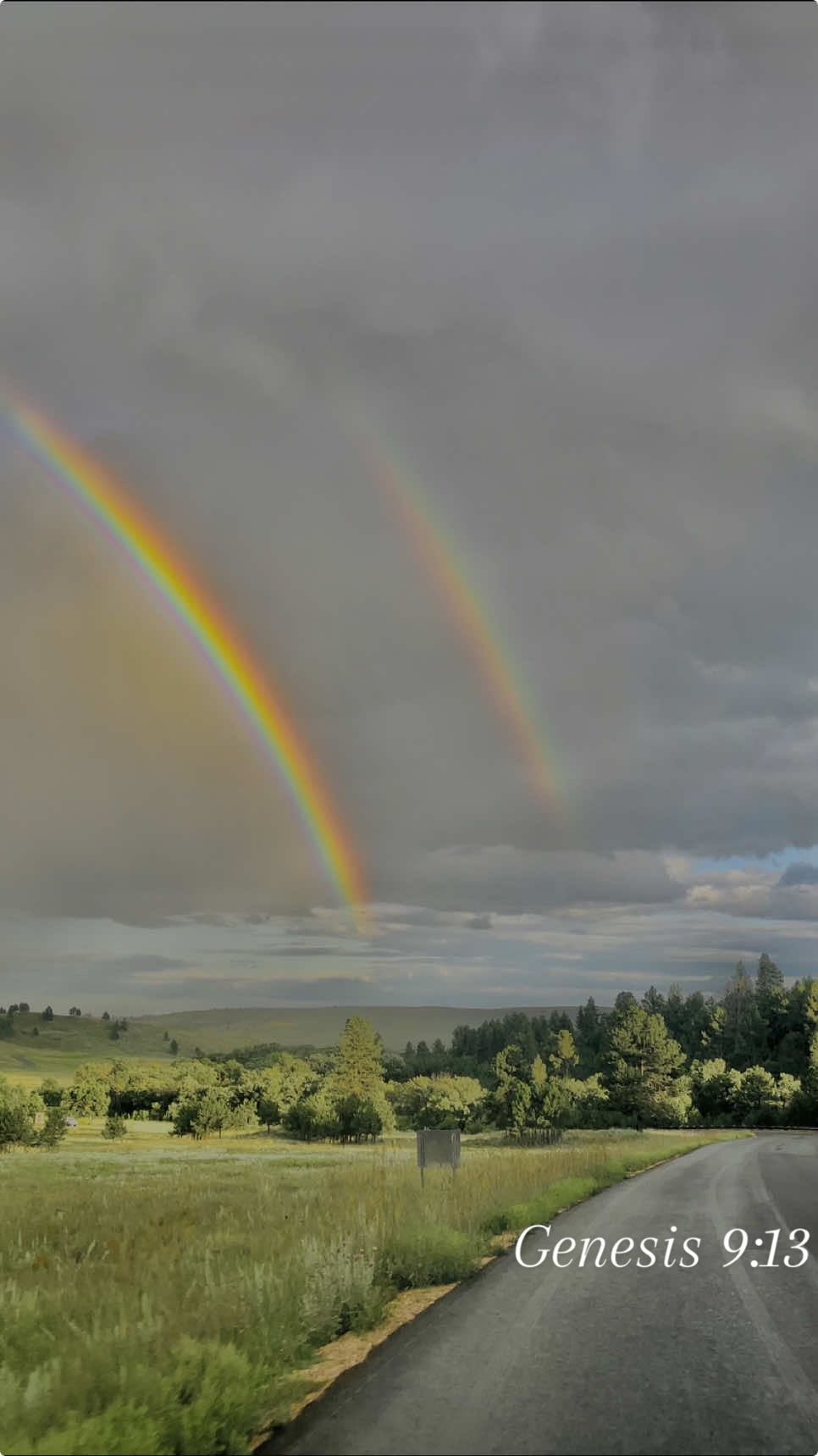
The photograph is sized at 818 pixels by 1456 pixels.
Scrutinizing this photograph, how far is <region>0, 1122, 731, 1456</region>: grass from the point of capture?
22.4 ft

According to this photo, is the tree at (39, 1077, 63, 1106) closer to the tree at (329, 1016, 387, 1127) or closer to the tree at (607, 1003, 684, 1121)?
the tree at (329, 1016, 387, 1127)

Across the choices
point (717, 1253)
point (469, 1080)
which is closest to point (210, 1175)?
point (717, 1253)

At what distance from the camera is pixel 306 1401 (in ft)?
24.5

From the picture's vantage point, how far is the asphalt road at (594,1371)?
6.63 metres

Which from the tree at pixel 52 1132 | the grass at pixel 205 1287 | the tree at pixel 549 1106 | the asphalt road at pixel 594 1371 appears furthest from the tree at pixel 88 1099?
the asphalt road at pixel 594 1371

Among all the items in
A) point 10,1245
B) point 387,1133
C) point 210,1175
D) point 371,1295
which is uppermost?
point 371,1295

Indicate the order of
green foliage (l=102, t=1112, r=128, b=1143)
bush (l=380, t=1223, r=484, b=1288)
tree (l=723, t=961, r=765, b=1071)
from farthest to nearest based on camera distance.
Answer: tree (l=723, t=961, r=765, b=1071)
green foliage (l=102, t=1112, r=128, b=1143)
bush (l=380, t=1223, r=484, b=1288)

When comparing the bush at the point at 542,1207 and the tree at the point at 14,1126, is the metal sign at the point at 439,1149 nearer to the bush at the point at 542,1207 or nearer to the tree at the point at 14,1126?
the bush at the point at 542,1207

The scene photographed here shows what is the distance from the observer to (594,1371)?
8.18m

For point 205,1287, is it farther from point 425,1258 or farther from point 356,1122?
point 356,1122

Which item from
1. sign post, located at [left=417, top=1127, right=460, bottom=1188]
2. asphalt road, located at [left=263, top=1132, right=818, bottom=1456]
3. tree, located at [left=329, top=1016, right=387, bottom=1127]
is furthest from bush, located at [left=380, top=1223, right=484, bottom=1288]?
tree, located at [left=329, top=1016, right=387, bottom=1127]

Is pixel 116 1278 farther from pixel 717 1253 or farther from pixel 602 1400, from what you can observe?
pixel 717 1253

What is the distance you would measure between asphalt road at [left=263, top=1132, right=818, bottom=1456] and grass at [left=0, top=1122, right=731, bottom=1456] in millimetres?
665

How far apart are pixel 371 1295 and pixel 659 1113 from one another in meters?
109
